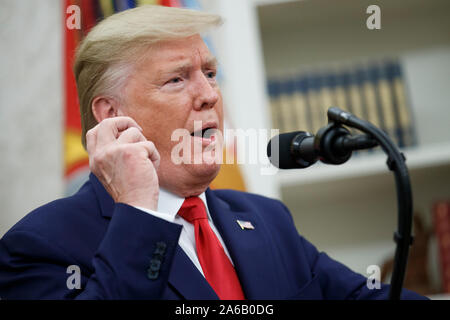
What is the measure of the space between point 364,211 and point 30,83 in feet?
4.78

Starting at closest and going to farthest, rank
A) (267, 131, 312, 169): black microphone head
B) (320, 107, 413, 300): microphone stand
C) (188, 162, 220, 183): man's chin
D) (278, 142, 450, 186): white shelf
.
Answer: (320, 107, 413, 300): microphone stand → (267, 131, 312, 169): black microphone head → (188, 162, 220, 183): man's chin → (278, 142, 450, 186): white shelf

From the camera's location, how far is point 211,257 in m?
0.97

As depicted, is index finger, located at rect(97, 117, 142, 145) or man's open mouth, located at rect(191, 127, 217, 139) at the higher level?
index finger, located at rect(97, 117, 142, 145)

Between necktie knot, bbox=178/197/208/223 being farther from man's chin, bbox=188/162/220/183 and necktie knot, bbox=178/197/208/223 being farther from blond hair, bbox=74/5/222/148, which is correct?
blond hair, bbox=74/5/222/148

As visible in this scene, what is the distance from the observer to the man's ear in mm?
1070

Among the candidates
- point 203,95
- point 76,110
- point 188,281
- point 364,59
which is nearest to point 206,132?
point 203,95

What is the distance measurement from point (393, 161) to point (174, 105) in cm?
48

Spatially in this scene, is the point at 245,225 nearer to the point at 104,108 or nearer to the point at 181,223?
the point at 181,223

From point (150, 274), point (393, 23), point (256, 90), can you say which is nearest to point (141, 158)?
point (150, 274)

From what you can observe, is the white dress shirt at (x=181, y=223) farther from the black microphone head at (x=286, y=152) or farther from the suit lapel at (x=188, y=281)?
the black microphone head at (x=286, y=152)

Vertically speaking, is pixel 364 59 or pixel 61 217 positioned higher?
pixel 364 59

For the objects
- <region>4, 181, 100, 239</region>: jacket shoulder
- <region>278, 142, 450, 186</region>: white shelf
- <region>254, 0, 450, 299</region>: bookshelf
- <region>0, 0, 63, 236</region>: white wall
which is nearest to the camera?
<region>4, 181, 100, 239</region>: jacket shoulder

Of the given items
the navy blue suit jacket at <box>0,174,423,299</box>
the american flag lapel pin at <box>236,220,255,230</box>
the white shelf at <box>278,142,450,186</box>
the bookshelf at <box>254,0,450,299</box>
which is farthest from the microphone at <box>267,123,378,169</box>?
the bookshelf at <box>254,0,450,299</box>

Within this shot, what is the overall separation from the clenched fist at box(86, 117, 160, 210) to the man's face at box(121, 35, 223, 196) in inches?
6.8
